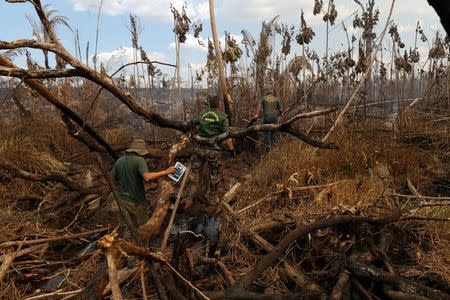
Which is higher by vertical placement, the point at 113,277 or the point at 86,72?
the point at 86,72

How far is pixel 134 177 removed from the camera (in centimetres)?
445

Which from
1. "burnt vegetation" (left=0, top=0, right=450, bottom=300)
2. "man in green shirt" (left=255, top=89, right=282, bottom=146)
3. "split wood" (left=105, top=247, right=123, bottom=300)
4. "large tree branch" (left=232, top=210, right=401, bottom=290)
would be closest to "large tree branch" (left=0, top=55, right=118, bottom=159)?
"burnt vegetation" (left=0, top=0, right=450, bottom=300)

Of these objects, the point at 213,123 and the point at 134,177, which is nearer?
the point at 134,177

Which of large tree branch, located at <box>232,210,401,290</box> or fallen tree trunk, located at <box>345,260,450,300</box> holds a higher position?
large tree branch, located at <box>232,210,401,290</box>

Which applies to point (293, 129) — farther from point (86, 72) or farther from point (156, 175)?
point (86, 72)

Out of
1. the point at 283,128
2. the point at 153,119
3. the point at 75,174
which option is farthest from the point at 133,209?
the point at 75,174

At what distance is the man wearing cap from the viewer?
439 centimetres

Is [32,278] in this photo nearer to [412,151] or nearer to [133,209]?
[133,209]

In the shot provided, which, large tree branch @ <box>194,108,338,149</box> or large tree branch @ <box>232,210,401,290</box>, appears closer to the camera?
large tree branch @ <box>232,210,401,290</box>

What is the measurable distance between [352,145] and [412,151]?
3.17ft

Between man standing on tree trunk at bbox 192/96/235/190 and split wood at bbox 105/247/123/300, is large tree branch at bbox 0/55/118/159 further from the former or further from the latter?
split wood at bbox 105/247/123/300

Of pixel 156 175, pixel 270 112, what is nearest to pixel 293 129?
pixel 156 175

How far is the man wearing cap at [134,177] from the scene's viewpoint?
4.39m

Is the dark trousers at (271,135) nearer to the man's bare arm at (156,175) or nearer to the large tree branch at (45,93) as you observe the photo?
the large tree branch at (45,93)
